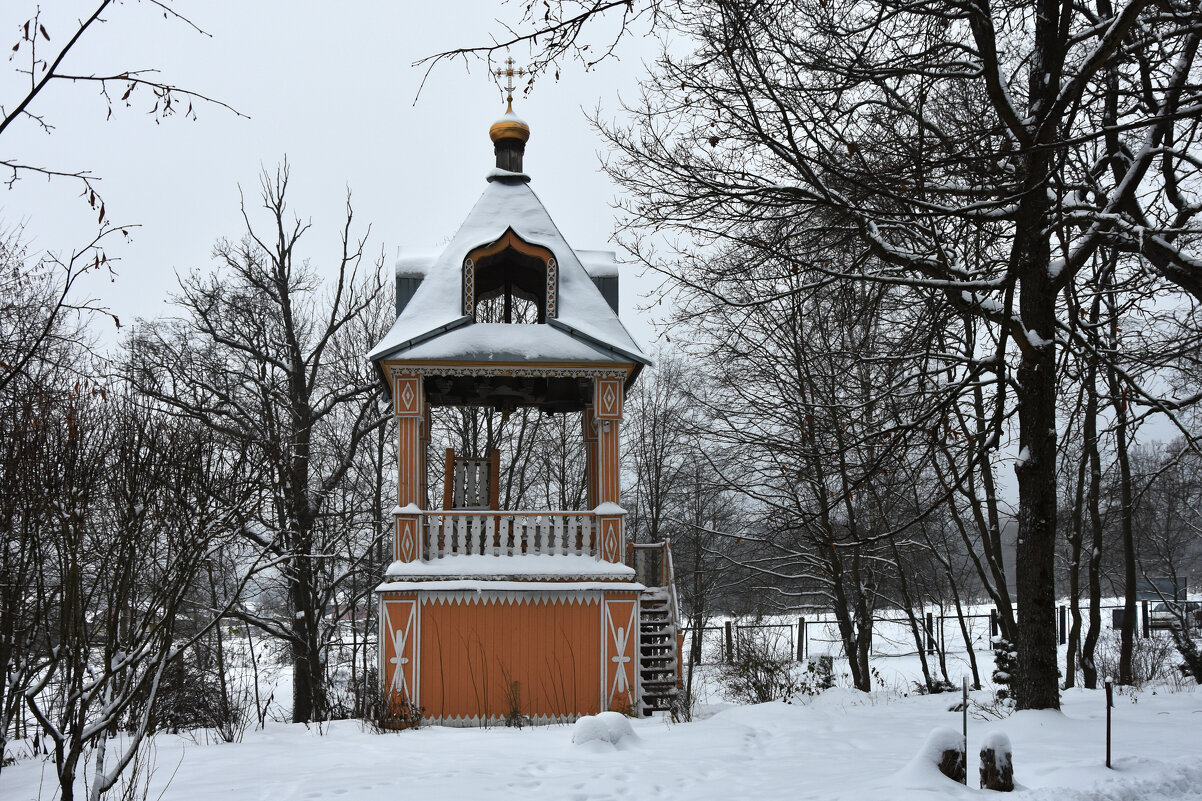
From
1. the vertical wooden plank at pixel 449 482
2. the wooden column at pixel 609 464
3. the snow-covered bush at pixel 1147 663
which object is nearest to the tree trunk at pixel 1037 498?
the wooden column at pixel 609 464

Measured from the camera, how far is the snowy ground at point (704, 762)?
652 cm

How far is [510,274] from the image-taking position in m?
15.6

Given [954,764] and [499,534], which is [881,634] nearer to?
[499,534]

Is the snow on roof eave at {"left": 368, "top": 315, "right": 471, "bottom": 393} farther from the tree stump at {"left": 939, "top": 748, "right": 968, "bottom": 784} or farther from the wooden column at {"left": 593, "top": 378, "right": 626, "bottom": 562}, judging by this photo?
the tree stump at {"left": 939, "top": 748, "right": 968, "bottom": 784}

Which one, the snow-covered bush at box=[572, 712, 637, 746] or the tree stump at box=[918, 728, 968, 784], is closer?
the tree stump at box=[918, 728, 968, 784]

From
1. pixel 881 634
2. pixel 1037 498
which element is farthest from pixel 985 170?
pixel 881 634

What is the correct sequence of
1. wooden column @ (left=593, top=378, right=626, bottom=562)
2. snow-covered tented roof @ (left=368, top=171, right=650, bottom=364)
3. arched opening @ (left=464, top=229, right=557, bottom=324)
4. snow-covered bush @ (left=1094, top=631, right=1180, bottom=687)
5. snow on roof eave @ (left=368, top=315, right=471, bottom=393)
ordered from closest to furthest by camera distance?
snow on roof eave @ (left=368, top=315, right=471, bottom=393) → snow-covered tented roof @ (left=368, top=171, right=650, bottom=364) → wooden column @ (left=593, top=378, right=626, bottom=562) → arched opening @ (left=464, top=229, right=557, bottom=324) → snow-covered bush @ (left=1094, top=631, right=1180, bottom=687)

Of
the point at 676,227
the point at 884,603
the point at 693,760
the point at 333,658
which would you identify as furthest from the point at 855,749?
the point at 333,658

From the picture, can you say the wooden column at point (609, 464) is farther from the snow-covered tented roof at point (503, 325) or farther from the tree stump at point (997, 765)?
the tree stump at point (997, 765)

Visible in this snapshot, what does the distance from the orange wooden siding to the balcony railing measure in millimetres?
700

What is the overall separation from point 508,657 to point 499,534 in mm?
1644

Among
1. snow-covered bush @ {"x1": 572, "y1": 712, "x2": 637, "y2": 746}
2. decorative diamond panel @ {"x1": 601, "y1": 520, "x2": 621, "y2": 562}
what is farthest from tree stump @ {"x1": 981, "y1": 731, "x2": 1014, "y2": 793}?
decorative diamond panel @ {"x1": 601, "y1": 520, "x2": 621, "y2": 562}

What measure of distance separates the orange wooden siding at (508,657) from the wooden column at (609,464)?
85cm

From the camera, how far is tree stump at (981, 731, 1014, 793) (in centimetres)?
618
